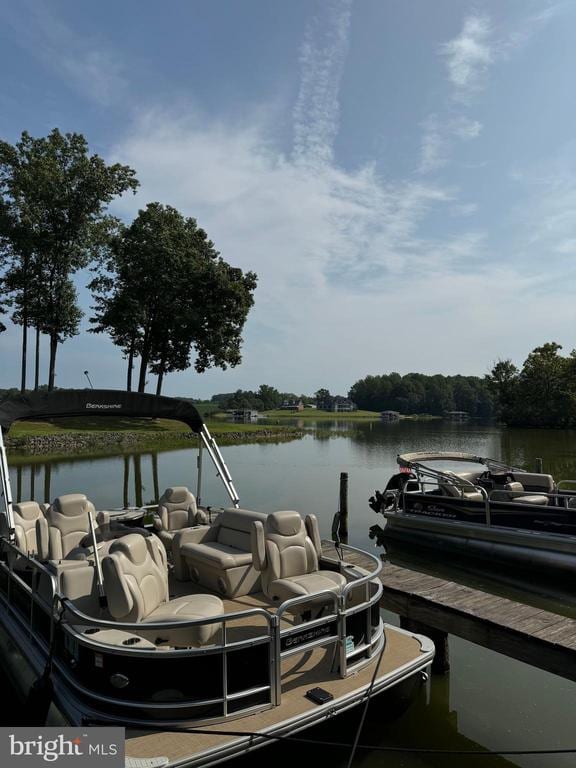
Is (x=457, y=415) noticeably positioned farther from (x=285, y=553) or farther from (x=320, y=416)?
(x=285, y=553)

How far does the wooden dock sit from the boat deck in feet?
2.88

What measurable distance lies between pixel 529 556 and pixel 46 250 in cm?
3621

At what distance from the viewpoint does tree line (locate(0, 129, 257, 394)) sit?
123 ft

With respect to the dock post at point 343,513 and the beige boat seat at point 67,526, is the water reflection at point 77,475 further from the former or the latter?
the beige boat seat at point 67,526

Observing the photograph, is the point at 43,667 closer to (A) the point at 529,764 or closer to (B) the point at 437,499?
(A) the point at 529,764

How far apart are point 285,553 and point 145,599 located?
1.89m

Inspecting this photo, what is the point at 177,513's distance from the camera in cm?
975

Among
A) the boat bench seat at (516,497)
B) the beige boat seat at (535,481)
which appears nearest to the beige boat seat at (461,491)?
the boat bench seat at (516,497)

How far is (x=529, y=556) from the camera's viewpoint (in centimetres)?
1280

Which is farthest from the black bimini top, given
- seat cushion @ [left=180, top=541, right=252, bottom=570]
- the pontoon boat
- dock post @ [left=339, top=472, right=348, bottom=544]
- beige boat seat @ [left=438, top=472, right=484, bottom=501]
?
beige boat seat @ [left=438, top=472, right=484, bottom=501]

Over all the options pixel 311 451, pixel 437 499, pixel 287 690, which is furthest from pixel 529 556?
pixel 311 451

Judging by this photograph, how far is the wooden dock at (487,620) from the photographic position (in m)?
6.02

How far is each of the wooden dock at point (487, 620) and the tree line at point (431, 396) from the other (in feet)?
545

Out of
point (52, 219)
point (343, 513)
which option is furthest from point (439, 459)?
point (52, 219)
